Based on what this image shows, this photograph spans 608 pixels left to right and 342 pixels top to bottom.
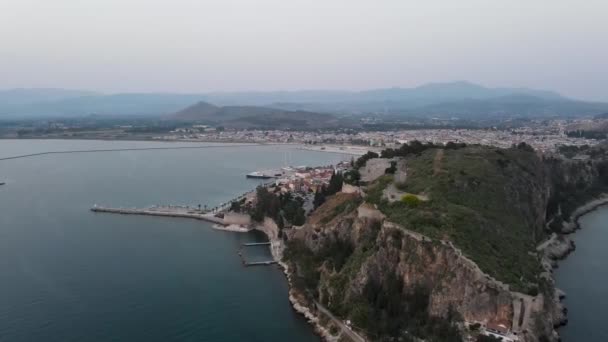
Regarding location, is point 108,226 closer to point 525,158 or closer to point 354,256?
point 354,256

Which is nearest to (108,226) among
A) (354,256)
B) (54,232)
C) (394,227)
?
(54,232)

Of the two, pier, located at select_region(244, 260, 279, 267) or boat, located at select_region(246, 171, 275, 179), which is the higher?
boat, located at select_region(246, 171, 275, 179)

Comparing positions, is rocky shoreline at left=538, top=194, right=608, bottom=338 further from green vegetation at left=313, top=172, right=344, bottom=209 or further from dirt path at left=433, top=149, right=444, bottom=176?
green vegetation at left=313, top=172, right=344, bottom=209

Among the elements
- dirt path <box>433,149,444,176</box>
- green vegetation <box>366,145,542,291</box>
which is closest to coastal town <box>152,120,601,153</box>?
dirt path <box>433,149,444,176</box>

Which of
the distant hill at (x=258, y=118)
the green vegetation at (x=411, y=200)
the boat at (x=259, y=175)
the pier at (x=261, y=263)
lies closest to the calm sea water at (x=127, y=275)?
the pier at (x=261, y=263)

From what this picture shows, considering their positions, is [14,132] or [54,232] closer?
[54,232]

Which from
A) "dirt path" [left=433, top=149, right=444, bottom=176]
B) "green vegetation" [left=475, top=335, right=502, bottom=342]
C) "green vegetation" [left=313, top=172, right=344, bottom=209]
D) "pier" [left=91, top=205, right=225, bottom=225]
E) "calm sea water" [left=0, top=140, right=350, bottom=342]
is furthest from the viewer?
"pier" [left=91, top=205, right=225, bottom=225]
